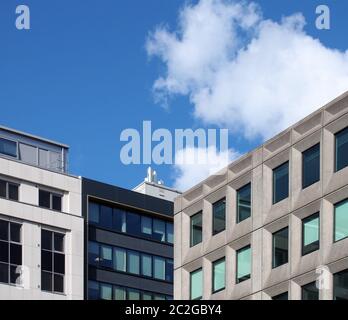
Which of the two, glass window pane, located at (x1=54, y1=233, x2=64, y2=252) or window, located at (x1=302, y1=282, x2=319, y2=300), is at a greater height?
glass window pane, located at (x1=54, y1=233, x2=64, y2=252)

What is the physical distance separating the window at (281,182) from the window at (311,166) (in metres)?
1.39

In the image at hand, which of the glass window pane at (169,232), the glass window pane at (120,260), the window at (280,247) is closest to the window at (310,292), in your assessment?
the window at (280,247)

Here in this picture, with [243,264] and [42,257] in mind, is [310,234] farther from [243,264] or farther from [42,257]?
[42,257]

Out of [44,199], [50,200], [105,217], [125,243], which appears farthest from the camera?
[125,243]

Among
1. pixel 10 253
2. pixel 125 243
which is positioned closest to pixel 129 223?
pixel 125 243

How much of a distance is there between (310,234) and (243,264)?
581 centimetres

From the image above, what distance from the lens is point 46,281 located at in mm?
68750

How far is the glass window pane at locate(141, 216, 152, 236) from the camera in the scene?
78.6 metres

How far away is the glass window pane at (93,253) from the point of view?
243 ft

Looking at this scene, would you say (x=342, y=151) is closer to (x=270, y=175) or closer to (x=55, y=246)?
(x=270, y=175)

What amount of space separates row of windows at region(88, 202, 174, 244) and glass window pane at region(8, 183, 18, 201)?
287 inches

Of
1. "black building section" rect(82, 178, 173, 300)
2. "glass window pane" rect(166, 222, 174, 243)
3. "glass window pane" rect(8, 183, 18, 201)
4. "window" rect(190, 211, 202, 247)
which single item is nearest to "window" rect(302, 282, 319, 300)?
"window" rect(190, 211, 202, 247)

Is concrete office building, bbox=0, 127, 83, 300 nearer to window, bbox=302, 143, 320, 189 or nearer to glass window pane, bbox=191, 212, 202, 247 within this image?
glass window pane, bbox=191, 212, 202, 247
